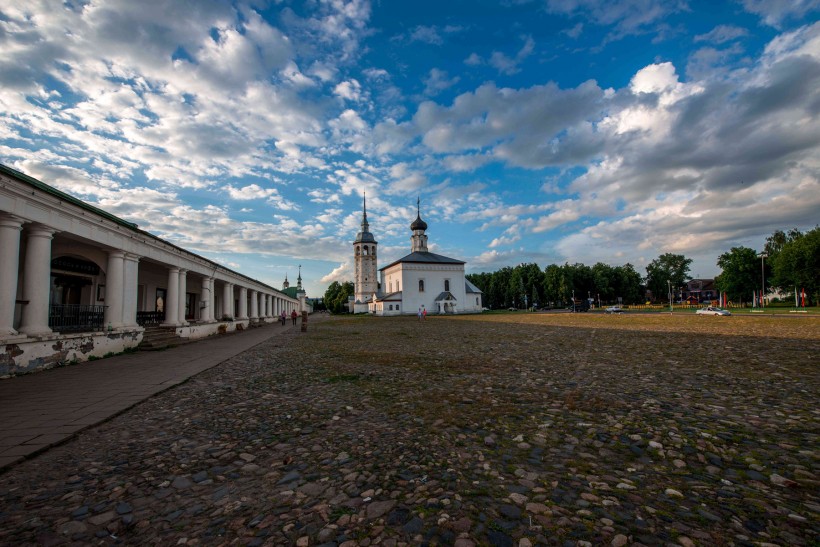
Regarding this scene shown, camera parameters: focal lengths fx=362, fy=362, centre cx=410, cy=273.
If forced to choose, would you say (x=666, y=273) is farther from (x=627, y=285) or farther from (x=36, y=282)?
(x=36, y=282)

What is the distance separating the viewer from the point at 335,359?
12078 mm

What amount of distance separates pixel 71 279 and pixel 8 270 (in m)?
10.4

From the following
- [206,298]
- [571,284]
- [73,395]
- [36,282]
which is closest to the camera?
[73,395]

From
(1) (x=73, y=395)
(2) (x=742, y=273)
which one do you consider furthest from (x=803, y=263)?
(1) (x=73, y=395)

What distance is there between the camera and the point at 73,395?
7113mm

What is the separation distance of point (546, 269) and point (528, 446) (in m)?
106

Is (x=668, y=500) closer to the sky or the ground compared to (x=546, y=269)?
closer to the ground

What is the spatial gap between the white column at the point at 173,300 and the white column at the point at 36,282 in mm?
8308

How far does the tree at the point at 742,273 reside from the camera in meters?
67.1

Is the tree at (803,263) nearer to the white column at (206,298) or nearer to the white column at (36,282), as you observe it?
the white column at (206,298)

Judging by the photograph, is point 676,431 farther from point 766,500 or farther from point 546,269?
point 546,269

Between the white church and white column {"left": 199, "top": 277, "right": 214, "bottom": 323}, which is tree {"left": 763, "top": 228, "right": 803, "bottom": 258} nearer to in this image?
the white church

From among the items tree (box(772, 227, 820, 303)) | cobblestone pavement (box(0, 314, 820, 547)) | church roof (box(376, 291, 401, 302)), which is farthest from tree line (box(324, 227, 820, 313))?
cobblestone pavement (box(0, 314, 820, 547))

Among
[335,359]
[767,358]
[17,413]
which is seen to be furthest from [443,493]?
[767,358]
